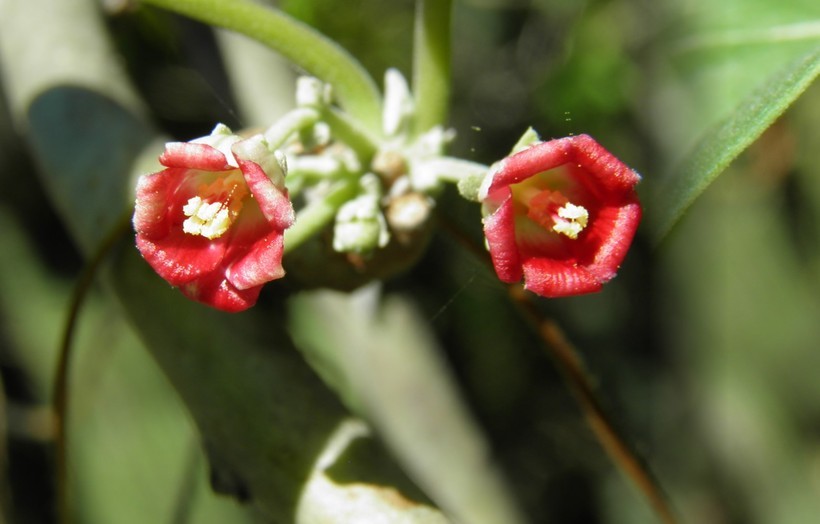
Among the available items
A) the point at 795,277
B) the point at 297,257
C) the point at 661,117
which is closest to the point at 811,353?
the point at 795,277

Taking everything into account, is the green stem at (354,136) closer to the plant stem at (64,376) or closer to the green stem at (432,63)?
the green stem at (432,63)

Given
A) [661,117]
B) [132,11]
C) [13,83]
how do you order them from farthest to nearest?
[661,117] < [132,11] < [13,83]

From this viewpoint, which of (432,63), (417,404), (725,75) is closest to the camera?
(432,63)

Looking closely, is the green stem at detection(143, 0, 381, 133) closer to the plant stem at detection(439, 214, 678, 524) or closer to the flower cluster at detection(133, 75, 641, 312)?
the flower cluster at detection(133, 75, 641, 312)

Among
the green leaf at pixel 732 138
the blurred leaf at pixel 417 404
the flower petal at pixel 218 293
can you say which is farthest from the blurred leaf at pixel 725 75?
the blurred leaf at pixel 417 404

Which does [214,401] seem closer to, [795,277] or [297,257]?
[297,257]

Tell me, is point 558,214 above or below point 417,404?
above

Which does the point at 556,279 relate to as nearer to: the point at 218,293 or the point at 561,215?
the point at 561,215

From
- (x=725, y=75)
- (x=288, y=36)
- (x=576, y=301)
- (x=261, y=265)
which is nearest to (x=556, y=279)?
(x=261, y=265)
